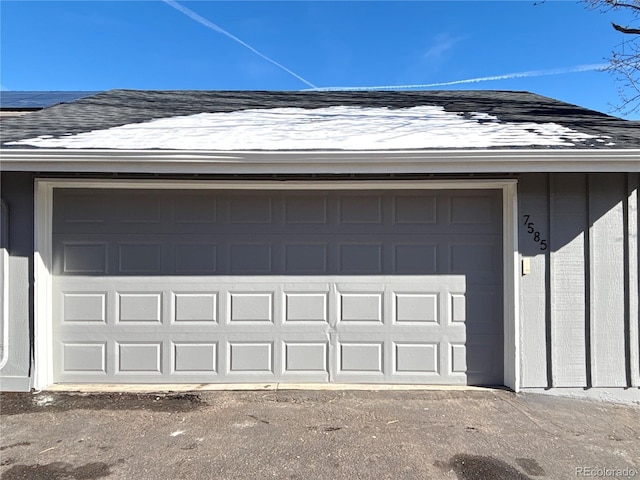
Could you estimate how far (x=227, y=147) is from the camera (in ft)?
13.2

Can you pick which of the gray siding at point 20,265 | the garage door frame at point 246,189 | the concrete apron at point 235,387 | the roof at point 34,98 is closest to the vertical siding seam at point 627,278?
the garage door frame at point 246,189

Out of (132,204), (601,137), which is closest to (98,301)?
(132,204)

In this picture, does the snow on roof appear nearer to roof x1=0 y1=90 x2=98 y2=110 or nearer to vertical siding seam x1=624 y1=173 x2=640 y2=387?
vertical siding seam x1=624 y1=173 x2=640 y2=387

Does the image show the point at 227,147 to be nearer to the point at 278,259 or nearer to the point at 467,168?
the point at 278,259

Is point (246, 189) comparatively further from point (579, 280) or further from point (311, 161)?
point (579, 280)

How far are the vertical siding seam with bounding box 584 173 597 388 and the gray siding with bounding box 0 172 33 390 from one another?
6.15 metres

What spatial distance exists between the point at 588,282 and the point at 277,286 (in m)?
3.47

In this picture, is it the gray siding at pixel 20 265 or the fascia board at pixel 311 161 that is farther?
the gray siding at pixel 20 265

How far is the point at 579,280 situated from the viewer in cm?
435

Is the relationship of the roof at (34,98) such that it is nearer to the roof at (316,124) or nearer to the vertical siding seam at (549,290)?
the roof at (316,124)

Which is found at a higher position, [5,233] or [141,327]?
[5,233]

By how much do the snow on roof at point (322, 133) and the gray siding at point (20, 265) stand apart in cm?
60

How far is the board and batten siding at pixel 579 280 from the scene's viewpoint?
4320mm

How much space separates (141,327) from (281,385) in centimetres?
175
